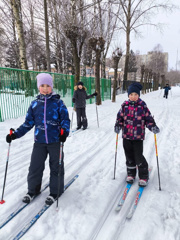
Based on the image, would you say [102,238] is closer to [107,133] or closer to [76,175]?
[76,175]

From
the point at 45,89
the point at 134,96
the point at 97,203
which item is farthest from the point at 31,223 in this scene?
the point at 134,96

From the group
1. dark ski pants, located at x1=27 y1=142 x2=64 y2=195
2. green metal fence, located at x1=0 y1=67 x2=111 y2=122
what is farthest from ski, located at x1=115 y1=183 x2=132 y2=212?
green metal fence, located at x1=0 y1=67 x2=111 y2=122

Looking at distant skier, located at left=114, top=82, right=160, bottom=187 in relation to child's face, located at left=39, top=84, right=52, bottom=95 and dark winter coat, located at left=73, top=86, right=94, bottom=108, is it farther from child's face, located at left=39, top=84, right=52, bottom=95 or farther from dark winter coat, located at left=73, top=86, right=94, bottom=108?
dark winter coat, located at left=73, top=86, right=94, bottom=108

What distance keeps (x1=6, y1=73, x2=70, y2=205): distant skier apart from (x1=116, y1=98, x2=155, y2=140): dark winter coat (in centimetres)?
104

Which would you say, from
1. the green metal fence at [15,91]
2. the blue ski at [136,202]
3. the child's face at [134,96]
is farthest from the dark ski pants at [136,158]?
the green metal fence at [15,91]

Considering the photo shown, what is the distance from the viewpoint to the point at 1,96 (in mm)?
6934

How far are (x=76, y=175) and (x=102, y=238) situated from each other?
1.45 m

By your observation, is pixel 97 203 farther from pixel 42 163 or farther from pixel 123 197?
pixel 42 163

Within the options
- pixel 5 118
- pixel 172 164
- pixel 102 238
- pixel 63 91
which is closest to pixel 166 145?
pixel 172 164

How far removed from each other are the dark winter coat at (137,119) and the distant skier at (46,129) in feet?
3.40

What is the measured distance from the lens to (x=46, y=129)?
2525mm

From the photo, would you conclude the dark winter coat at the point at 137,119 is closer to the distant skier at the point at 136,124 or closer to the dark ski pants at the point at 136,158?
the distant skier at the point at 136,124

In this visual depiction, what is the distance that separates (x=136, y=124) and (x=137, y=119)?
8cm

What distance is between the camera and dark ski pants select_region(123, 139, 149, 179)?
2.94 m
